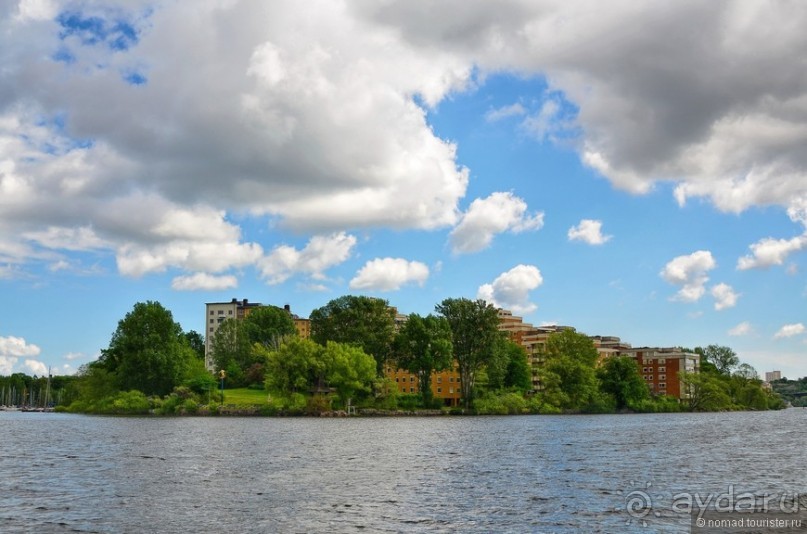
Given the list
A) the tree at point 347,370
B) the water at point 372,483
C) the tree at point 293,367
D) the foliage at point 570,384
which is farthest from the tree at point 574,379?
the water at point 372,483

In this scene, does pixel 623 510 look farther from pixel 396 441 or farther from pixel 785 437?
pixel 785 437

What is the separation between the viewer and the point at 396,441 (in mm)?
73688

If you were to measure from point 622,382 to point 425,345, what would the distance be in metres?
57.7

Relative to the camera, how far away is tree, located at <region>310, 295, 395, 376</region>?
164875 mm

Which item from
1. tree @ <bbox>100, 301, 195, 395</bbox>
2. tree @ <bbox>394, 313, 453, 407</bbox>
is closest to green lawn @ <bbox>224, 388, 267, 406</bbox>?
tree @ <bbox>100, 301, 195, 395</bbox>

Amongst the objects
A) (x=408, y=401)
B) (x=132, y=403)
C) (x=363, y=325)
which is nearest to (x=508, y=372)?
(x=408, y=401)

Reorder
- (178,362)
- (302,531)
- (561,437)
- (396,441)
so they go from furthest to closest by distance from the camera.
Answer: (178,362)
(561,437)
(396,441)
(302,531)

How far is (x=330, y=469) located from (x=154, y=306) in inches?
4781

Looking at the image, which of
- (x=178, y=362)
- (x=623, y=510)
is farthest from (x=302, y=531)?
(x=178, y=362)

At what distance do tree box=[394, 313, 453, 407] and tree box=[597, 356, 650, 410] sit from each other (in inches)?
1910

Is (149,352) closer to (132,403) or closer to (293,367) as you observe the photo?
(132,403)

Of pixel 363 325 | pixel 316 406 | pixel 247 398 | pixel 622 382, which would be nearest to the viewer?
pixel 316 406

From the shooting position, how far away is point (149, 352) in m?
153

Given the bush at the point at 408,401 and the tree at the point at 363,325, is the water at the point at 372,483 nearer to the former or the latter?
the bush at the point at 408,401
